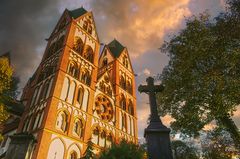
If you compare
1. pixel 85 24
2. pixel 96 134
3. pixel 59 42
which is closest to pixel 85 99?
pixel 96 134

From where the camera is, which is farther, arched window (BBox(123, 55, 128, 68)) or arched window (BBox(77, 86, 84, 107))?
arched window (BBox(123, 55, 128, 68))

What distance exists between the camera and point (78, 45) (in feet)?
88.4

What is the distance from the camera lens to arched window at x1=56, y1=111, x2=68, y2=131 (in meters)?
18.1

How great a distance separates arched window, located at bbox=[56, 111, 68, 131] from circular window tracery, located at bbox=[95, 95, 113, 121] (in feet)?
18.2

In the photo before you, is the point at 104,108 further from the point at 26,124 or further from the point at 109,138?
the point at 26,124

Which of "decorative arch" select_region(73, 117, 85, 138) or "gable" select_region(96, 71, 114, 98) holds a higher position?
"gable" select_region(96, 71, 114, 98)

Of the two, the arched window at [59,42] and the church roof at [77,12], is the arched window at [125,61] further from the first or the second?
the arched window at [59,42]

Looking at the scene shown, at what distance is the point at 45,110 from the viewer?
17859mm

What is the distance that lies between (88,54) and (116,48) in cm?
1243

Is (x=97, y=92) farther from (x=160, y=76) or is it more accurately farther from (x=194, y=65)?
(x=194, y=65)

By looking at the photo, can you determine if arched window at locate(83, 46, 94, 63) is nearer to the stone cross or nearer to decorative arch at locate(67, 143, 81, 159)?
decorative arch at locate(67, 143, 81, 159)

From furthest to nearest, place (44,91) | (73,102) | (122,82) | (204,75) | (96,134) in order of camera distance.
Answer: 1. (122,82)
2. (96,134)
3. (44,91)
4. (73,102)
5. (204,75)

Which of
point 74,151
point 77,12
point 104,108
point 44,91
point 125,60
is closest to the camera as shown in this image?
point 74,151

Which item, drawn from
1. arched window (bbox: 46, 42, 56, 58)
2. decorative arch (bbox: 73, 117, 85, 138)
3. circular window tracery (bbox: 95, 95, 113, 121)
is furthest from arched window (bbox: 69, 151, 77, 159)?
arched window (bbox: 46, 42, 56, 58)
